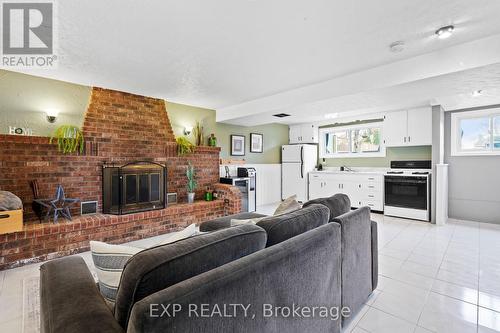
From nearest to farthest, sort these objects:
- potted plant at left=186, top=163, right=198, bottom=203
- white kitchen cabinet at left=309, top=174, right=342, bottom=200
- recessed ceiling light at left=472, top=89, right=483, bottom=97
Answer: recessed ceiling light at left=472, top=89, right=483, bottom=97 → potted plant at left=186, top=163, right=198, bottom=203 → white kitchen cabinet at left=309, top=174, right=342, bottom=200

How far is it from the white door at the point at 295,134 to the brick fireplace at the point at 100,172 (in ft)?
9.67

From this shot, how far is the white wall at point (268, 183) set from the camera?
638 cm

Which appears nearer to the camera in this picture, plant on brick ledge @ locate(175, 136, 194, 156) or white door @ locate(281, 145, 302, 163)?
plant on brick ledge @ locate(175, 136, 194, 156)

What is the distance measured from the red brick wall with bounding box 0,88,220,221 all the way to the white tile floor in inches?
43.8

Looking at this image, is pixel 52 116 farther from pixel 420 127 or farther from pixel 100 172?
pixel 420 127

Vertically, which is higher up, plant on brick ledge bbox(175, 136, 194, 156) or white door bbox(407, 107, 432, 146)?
white door bbox(407, 107, 432, 146)

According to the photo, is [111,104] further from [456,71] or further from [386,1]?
[456,71]

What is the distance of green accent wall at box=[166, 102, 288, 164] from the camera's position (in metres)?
4.85

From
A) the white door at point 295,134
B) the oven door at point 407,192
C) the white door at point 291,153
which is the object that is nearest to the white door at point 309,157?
the white door at point 291,153

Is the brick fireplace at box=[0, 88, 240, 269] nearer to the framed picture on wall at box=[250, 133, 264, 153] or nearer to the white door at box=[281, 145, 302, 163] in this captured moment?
the framed picture on wall at box=[250, 133, 264, 153]

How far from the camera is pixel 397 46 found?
8.23 feet

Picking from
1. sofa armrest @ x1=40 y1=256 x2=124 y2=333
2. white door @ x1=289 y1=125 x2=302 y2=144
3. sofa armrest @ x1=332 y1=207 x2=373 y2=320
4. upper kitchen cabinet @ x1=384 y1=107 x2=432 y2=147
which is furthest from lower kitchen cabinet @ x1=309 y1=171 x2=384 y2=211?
sofa armrest @ x1=40 y1=256 x2=124 y2=333

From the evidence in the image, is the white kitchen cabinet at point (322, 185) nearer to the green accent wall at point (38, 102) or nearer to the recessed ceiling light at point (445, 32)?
the green accent wall at point (38, 102)

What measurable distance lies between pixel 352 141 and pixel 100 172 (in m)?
5.72
